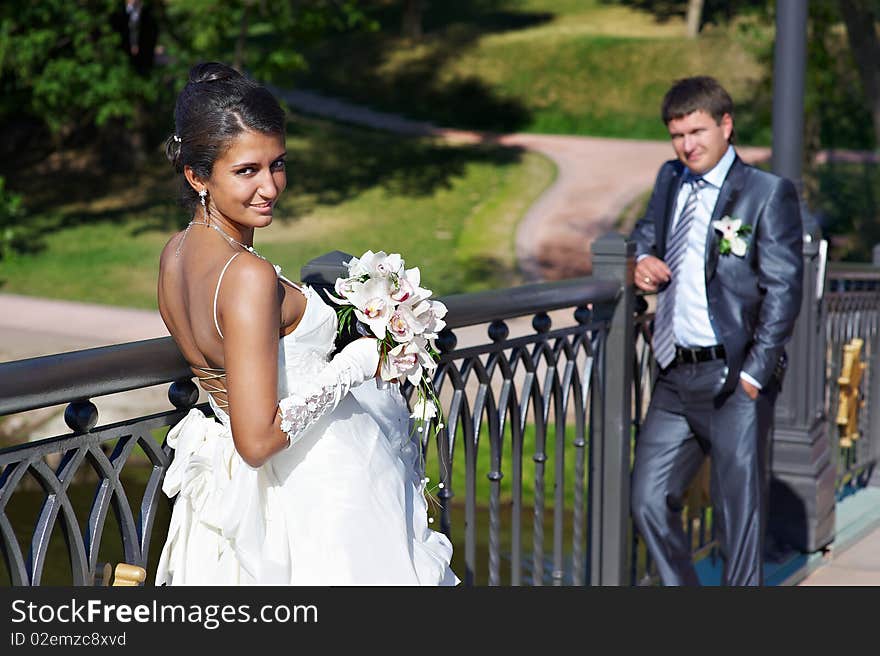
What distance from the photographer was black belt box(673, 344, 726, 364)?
4566mm

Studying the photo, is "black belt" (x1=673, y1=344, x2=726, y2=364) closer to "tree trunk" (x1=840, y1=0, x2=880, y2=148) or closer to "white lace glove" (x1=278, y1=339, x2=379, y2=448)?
"white lace glove" (x1=278, y1=339, x2=379, y2=448)

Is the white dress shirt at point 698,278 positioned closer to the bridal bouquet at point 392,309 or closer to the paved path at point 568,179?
the bridal bouquet at point 392,309

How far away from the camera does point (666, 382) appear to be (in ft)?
15.5

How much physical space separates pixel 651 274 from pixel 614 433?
0.64 meters

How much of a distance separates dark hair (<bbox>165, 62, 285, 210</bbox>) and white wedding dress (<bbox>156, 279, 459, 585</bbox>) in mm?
404

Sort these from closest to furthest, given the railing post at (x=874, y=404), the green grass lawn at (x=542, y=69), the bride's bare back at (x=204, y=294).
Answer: the bride's bare back at (x=204, y=294) < the railing post at (x=874, y=404) < the green grass lawn at (x=542, y=69)

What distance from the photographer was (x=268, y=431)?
8.75 feet

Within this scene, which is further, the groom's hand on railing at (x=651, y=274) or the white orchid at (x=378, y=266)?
the groom's hand on railing at (x=651, y=274)

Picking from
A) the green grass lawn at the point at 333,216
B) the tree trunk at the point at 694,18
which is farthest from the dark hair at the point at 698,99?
the tree trunk at the point at 694,18

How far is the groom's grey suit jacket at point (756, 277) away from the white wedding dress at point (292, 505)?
198 centimetres

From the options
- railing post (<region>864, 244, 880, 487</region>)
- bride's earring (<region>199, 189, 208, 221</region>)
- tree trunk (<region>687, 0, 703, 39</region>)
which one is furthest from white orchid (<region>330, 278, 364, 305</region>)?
tree trunk (<region>687, 0, 703, 39</region>)

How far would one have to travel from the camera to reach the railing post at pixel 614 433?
15.3 ft

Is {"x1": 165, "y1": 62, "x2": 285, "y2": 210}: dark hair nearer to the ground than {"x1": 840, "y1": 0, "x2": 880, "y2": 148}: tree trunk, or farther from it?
nearer to the ground

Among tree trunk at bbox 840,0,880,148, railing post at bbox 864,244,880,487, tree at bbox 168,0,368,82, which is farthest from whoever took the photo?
tree at bbox 168,0,368,82
